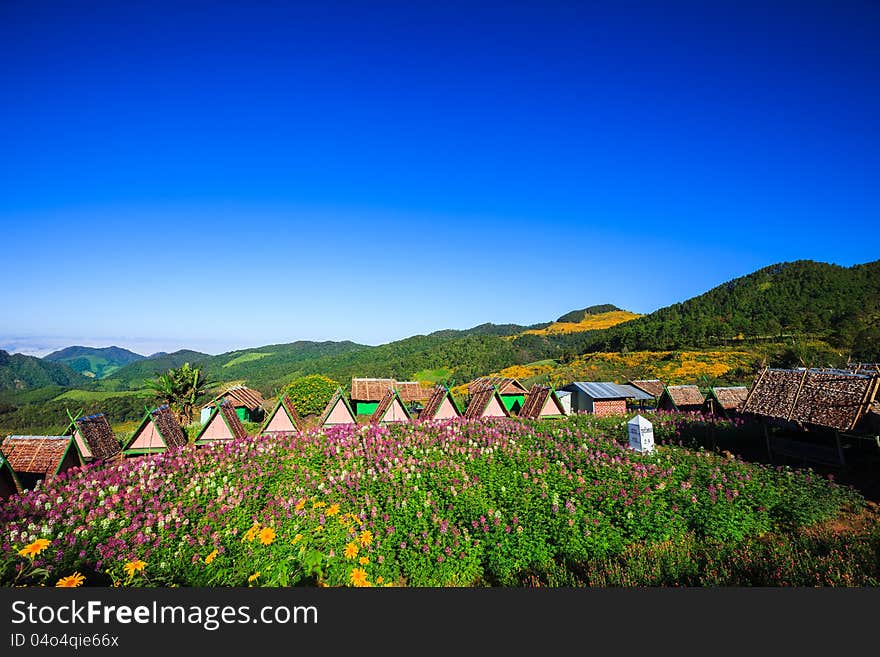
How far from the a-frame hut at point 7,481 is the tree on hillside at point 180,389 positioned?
17.1m

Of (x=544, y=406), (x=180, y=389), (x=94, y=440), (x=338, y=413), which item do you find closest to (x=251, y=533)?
(x=94, y=440)

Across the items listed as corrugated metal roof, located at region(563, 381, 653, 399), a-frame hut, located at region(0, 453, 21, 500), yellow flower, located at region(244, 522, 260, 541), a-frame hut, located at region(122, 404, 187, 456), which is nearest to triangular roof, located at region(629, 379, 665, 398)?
corrugated metal roof, located at region(563, 381, 653, 399)

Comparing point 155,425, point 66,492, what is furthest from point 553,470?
point 155,425

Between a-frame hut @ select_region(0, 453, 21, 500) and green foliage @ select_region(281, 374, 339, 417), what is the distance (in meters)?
20.4

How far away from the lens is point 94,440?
47.0 feet

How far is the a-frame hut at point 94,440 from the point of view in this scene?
13.7 meters

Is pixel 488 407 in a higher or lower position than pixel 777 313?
lower

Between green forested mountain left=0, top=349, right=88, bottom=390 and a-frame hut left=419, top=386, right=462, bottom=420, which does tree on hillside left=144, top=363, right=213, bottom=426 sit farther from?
green forested mountain left=0, top=349, right=88, bottom=390

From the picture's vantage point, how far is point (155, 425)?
51.4 feet

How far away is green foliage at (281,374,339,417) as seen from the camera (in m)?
31.8

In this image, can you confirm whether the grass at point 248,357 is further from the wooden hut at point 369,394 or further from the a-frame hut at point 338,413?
the a-frame hut at point 338,413

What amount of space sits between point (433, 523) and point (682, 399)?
26506mm

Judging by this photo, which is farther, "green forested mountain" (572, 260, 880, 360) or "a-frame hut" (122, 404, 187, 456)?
"green forested mountain" (572, 260, 880, 360)

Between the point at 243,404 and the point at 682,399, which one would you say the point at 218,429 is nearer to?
the point at 243,404
